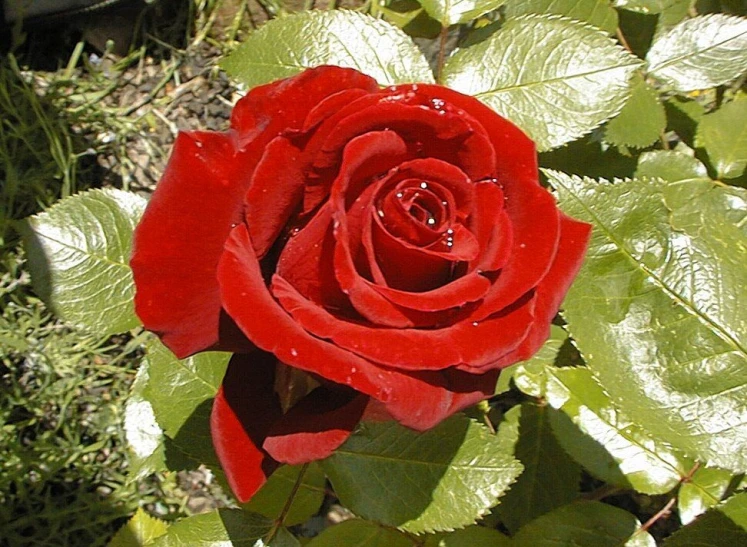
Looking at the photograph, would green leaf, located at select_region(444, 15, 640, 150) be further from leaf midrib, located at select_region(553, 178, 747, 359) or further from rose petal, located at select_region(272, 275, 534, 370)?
rose petal, located at select_region(272, 275, 534, 370)

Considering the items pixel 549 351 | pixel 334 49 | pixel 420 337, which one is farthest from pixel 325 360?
pixel 549 351

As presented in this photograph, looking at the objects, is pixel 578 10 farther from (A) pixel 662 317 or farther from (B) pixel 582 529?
(B) pixel 582 529

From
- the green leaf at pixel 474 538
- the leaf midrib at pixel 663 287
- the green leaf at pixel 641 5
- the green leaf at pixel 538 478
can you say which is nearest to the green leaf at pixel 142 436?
the green leaf at pixel 474 538

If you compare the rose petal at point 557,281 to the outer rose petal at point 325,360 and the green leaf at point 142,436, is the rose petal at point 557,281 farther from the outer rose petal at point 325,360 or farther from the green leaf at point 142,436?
the green leaf at point 142,436

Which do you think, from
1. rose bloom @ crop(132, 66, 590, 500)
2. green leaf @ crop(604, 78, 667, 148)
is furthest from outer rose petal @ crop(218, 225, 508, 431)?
green leaf @ crop(604, 78, 667, 148)

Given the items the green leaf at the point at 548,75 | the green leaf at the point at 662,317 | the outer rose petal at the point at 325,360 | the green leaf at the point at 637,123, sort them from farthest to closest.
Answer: the green leaf at the point at 637,123 → the green leaf at the point at 548,75 → the green leaf at the point at 662,317 → the outer rose petal at the point at 325,360

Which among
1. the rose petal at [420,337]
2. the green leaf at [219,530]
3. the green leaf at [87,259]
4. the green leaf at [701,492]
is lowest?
the green leaf at [701,492]
